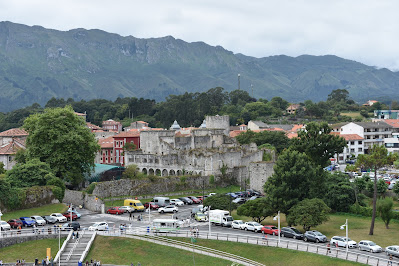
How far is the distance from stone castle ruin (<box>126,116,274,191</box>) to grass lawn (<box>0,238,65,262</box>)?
33.5 m

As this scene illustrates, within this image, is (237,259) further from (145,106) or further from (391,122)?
(145,106)

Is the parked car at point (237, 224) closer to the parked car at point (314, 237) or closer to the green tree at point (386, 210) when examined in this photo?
the parked car at point (314, 237)

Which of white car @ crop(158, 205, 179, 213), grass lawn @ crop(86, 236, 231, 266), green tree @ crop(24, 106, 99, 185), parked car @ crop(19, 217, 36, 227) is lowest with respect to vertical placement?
grass lawn @ crop(86, 236, 231, 266)

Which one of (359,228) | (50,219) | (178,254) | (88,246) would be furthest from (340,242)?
(50,219)

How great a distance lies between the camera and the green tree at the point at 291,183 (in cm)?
5691

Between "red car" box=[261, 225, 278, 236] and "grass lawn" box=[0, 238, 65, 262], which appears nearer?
"grass lawn" box=[0, 238, 65, 262]

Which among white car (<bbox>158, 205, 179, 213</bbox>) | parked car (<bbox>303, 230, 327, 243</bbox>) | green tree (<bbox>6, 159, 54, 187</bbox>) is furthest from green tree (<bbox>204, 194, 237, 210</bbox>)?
green tree (<bbox>6, 159, 54, 187</bbox>)

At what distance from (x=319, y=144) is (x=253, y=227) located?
77.6 ft

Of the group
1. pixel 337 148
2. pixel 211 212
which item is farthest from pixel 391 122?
pixel 211 212

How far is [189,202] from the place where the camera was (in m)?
67.7

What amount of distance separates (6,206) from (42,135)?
1611cm

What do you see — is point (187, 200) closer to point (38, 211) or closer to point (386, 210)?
point (38, 211)

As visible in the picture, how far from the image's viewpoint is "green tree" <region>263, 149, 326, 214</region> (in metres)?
56.9

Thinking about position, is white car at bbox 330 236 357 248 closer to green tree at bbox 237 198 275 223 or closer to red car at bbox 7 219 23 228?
green tree at bbox 237 198 275 223
